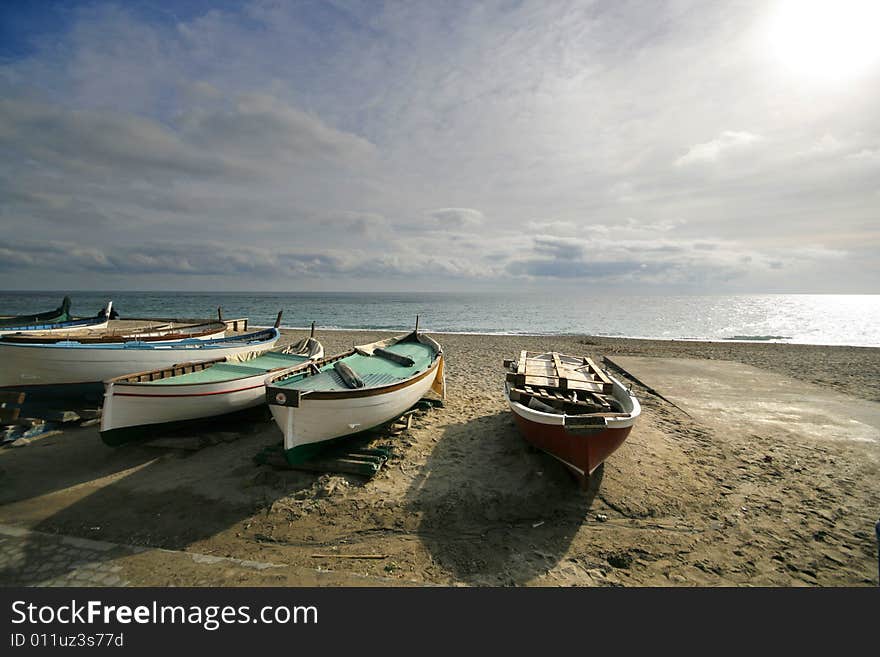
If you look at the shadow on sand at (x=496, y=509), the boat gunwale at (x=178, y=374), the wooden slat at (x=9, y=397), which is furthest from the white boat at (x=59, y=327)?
the shadow on sand at (x=496, y=509)

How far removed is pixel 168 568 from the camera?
14.4 feet

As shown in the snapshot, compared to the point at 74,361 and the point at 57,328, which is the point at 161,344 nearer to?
the point at 74,361

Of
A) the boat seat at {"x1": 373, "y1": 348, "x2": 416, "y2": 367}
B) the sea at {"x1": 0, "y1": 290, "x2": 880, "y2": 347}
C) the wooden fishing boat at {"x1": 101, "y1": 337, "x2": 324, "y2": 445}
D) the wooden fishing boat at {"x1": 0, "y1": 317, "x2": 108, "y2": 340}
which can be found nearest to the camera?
the wooden fishing boat at {"x1": 101, "y1": 337, "x2": 324, "y2": 445}

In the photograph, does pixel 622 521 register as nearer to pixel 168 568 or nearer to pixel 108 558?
pixel 168 568

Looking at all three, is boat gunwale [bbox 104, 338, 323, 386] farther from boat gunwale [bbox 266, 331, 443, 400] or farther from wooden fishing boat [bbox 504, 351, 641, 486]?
wooden fishing boat [bbox 504, 351, 641, 486]

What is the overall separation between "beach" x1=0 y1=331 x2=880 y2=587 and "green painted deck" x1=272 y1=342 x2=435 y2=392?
1326 mm

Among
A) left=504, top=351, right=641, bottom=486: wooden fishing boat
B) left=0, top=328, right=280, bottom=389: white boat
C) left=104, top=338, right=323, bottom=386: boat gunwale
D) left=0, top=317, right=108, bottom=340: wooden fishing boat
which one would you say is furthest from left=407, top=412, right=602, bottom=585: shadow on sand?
left=0, top=317, right=108, bottom=340: wooden fishing boat

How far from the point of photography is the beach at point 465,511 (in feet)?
14.8

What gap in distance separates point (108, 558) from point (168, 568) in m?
0.85

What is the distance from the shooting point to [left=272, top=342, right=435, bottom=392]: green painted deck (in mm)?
7484

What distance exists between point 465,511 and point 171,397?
6133 millimetres

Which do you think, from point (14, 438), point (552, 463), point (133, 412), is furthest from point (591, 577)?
point (14, 438)

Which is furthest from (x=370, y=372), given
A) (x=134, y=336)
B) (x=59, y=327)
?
(x=59, y=327)
